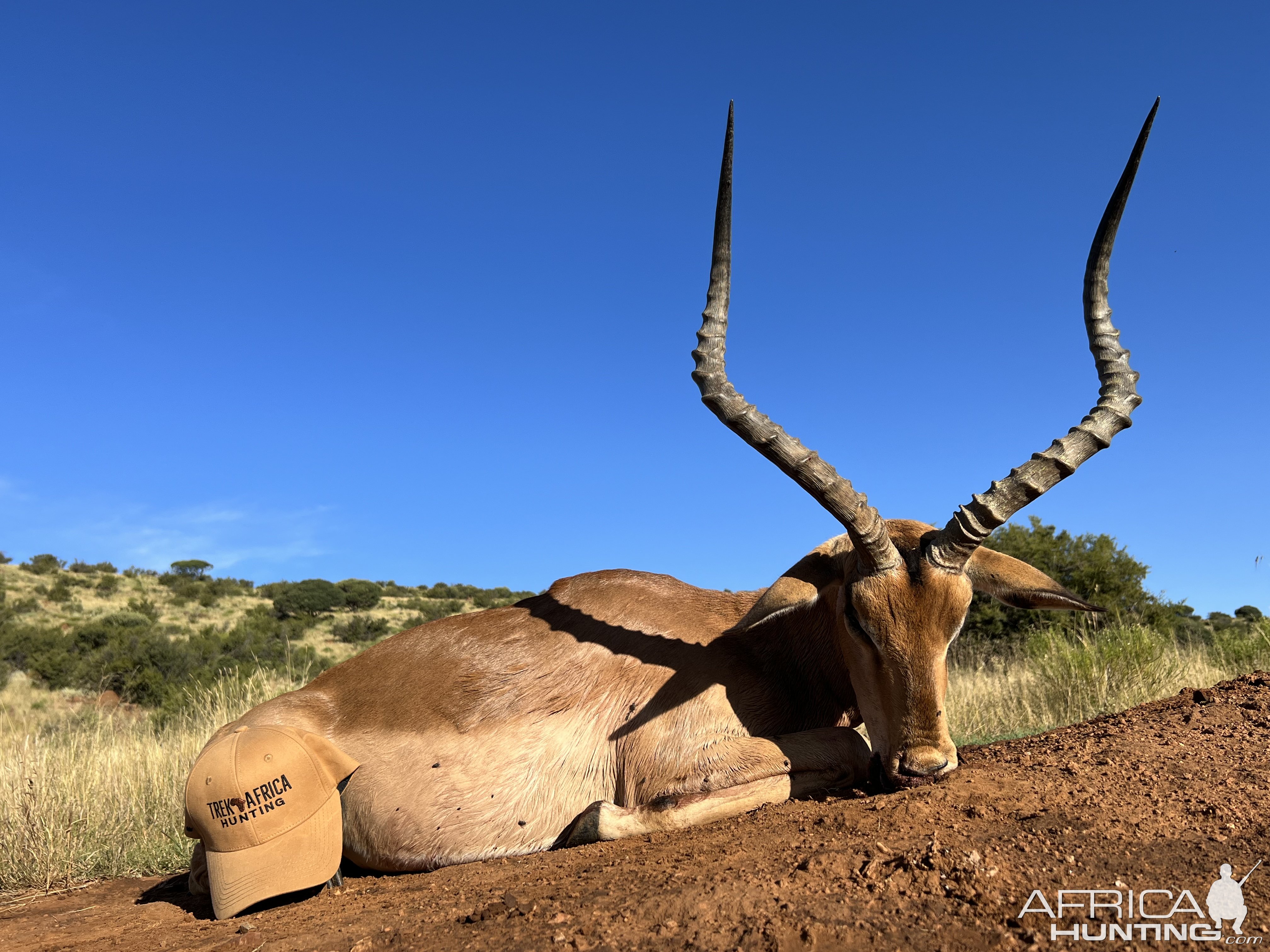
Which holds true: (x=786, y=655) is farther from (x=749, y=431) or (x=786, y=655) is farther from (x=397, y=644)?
(x=397, y=644)

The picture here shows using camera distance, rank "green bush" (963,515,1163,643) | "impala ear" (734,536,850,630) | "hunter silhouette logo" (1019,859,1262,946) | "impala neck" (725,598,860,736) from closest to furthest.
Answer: "hunter silhouette logo" (1019,859,1262,946) < "impala ear" (734,536,850,630) < "impala neck" (725,598,860,736) < "green bush" (963,515,1163,643)

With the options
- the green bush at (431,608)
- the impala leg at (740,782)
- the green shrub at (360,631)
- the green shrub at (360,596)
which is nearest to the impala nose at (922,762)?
the impala leg at (740,782)

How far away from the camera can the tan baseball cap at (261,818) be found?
4918mm

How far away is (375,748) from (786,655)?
8.90 ft

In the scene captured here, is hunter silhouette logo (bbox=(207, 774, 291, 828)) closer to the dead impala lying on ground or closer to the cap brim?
the cap brim

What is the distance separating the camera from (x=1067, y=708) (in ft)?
35.3

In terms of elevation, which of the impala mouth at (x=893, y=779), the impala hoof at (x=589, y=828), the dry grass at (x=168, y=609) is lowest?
the impala hoof at (x=589, y=828)

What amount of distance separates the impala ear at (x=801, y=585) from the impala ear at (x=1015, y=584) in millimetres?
815

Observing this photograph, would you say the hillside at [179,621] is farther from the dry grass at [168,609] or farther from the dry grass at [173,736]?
the dry grass at [173,736]

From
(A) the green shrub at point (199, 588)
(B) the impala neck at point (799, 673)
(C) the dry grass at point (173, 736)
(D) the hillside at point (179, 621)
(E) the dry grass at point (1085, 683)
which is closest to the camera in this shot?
(B) the impala neck at point (799, 673)

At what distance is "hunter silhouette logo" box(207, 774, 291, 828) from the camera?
16.3 feet

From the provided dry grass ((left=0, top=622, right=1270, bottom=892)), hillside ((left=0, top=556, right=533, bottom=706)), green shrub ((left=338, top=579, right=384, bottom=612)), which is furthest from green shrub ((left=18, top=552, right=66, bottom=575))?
dry grass ((left=0, top=622, right=1270, bottom=892))

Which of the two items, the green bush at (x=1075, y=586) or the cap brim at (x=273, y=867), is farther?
the green bush at (x=1075, y=586)

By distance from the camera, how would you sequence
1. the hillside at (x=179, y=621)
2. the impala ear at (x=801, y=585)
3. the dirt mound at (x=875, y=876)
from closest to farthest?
the dirt mound at (x=875, y=876), the impala ear at (x=801, y=585), the hillside at (x=179, y=621)
